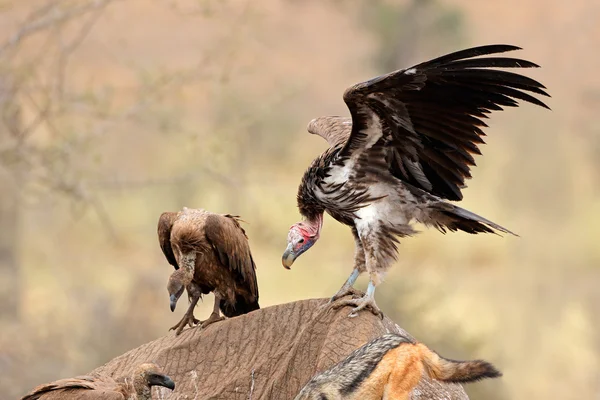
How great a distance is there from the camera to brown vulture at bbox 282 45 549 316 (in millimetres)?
5980

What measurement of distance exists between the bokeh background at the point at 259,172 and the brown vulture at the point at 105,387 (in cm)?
491

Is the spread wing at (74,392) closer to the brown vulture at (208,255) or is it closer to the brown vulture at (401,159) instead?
the brown vulture at (208,255)

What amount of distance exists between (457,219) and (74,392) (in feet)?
8.34

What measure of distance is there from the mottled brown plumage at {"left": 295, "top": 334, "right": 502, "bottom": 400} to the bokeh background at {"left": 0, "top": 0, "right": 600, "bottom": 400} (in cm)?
574

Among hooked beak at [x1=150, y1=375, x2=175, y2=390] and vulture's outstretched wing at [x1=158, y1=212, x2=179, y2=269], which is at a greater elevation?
vulture's outstretched wing at [x1=158, y1=212, x2=179, y2=269]

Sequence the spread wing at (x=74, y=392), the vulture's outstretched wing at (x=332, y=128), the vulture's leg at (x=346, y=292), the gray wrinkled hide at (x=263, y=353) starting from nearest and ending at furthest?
the spread wing at (x=74, y=392), the gray wrinkled hide at (x=263, y=353), the vulture's leg at (x=346, y=292), the vulture's outstretched wing at (x=332, y=128)

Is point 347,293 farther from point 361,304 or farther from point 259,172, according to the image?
point 259,172

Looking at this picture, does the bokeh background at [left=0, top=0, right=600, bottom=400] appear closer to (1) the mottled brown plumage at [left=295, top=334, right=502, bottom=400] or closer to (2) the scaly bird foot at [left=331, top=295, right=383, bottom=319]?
(2) the scaly bird foot at [left=331, top=295, right=383, bottom=319]

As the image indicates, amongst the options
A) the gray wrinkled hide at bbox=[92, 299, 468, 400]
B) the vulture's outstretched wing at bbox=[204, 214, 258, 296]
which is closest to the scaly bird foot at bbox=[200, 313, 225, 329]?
the gray wrinkled hide at bbox=[92, 299, 468, 400]

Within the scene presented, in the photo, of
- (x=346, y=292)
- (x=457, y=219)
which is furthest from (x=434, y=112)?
(x=346, y=292)

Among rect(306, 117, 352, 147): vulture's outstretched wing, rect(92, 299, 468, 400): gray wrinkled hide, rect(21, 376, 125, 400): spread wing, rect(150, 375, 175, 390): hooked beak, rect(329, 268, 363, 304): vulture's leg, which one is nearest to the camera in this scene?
rect(21, 376, 125, 400): spread wing

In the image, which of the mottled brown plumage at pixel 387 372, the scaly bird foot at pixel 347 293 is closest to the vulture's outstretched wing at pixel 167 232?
the scaly bird foot at pixel 347 293

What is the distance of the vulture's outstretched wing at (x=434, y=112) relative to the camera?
5832 mm

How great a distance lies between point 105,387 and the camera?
542 centimetres
